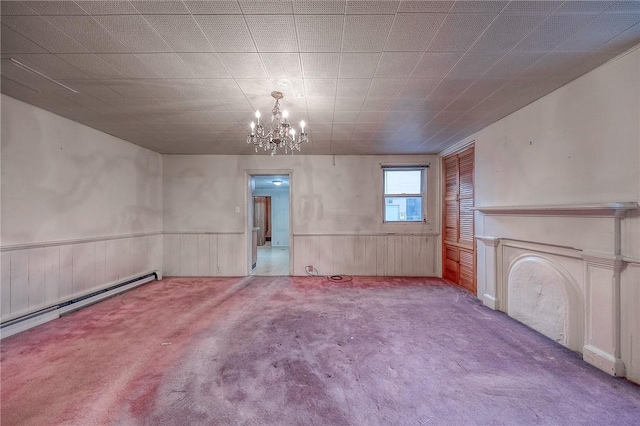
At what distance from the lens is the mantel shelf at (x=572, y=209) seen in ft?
5.87

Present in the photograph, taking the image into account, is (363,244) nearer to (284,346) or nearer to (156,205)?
(284,346)

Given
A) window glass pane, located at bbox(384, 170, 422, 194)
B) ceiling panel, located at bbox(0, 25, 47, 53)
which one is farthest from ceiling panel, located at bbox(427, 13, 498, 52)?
window glass pane, located at bbox(384, 170, 422, 194)

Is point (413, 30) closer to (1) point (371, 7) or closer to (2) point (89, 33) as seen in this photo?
(1) point (371, 7)

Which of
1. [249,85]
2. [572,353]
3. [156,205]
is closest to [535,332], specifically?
[572,353]

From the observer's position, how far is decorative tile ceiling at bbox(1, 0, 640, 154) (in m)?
1.50

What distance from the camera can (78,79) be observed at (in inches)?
87.0

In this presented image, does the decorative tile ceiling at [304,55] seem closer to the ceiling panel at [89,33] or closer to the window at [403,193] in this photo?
the ceiling panel at [89,33]

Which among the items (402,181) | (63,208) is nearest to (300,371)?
(63,208)

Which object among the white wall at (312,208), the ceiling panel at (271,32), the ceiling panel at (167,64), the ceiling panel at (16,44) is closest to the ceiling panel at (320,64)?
the ceiling panel at (271,32)

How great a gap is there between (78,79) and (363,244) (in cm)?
457

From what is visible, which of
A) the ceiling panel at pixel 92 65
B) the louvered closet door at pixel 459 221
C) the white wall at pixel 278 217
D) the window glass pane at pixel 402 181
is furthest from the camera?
the white wall at pixel 278 217

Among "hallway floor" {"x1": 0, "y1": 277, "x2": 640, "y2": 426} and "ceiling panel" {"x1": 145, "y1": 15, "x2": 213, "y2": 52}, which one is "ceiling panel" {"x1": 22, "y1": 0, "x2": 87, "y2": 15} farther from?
"hallway floor" {"x1": 0, "y1": 277, "x2": 640, "y2": 426}

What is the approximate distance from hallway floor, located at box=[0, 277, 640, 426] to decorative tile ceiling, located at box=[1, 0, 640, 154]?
8.22ft

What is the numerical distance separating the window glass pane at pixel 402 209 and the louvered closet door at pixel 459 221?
53cm
